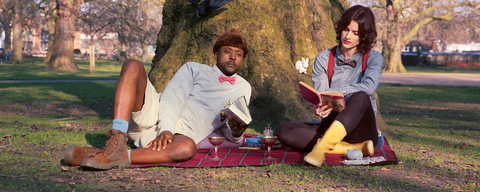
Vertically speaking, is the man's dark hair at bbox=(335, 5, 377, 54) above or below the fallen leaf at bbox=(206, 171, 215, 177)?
above

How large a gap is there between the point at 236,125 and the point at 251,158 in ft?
1.31

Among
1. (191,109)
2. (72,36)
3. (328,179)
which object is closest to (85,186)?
(191,109)

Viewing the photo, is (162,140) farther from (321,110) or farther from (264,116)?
(264,116)

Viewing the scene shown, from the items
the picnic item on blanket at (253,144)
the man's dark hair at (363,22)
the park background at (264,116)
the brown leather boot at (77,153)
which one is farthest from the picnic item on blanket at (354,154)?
the brown leather boot at (77,153)

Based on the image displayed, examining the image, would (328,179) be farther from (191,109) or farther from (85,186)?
(85,186)

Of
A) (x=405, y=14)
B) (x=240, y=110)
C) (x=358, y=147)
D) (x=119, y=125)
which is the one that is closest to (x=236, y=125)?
(x=240, y=110)

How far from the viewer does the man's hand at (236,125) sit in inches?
148

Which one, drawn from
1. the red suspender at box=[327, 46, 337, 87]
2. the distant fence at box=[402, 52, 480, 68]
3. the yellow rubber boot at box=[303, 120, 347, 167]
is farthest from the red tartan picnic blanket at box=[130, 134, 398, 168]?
the distant fence at box=[402, 52, 480, 68]

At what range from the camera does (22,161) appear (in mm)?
3779

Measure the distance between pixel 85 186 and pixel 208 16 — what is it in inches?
164

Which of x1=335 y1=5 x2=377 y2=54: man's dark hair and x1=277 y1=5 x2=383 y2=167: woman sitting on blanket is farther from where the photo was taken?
x1=335 y1=5 x2=377 y2=54: man's dark hair

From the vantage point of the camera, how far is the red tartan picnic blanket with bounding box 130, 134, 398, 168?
12.3ft

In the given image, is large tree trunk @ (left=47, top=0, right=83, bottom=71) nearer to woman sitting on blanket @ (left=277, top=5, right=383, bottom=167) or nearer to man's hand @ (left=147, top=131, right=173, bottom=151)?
man's hand @ (left=147, top=131, right=173, bottom=151)

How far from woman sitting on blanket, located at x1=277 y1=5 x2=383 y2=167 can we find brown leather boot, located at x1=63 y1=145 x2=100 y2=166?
6.33ft
